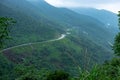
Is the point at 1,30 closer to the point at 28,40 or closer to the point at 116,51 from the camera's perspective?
the point at 116,51

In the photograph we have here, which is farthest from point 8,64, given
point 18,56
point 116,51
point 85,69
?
point 85,69

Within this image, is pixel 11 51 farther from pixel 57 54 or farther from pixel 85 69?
pixel 85 69

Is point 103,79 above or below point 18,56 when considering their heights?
above

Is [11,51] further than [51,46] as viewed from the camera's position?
No

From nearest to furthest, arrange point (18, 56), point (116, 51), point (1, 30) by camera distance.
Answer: point (1, 30)
point (116, 51)
point (18, 56)

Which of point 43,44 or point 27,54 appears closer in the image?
point 27,54

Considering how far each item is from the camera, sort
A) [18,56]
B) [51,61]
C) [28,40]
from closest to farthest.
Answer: [18,56] → [51,61] → [28,40]

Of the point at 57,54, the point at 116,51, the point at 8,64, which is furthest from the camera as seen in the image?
the point at 57,54

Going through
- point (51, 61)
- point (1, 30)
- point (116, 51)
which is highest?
point (1, 30)

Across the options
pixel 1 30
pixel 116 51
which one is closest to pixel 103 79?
pixel 1 30
